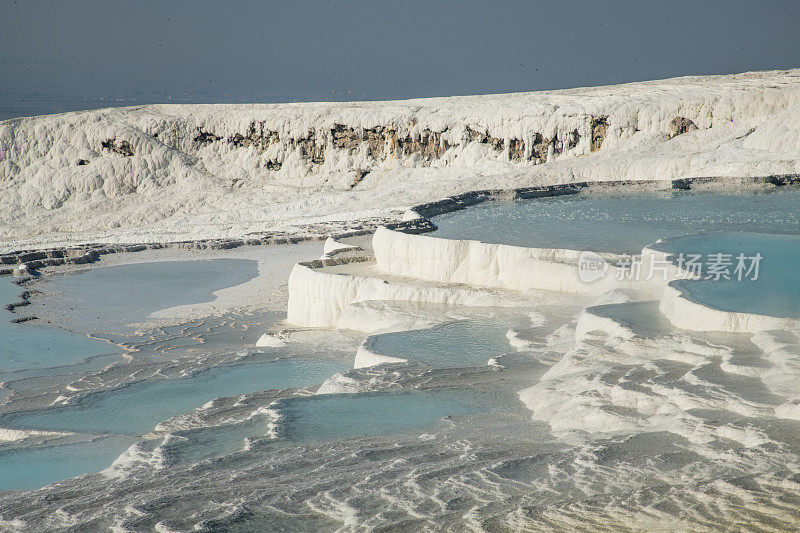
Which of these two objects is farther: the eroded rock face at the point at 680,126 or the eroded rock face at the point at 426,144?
the eroded rock face at the point at 426,144

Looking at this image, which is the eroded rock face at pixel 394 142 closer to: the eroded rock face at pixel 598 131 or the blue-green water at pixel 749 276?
the eroded rock face at pixel 598 131

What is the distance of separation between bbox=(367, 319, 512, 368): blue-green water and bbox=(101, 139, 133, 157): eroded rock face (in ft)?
75.1

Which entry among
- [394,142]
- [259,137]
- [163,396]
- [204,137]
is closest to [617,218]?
[163,396]

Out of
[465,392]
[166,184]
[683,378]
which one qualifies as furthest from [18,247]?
[683,378]

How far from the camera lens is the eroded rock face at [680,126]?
1948cm

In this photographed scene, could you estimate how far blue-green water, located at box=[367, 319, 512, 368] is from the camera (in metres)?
6.51

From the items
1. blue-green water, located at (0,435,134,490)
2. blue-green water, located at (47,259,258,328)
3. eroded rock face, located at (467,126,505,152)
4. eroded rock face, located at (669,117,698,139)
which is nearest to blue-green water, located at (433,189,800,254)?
blue-green water, located at (47,259,258,328)

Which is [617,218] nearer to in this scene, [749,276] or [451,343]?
[749,276]

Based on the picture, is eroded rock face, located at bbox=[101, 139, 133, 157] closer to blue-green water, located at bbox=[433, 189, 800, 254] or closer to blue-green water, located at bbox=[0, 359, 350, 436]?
blue-green water, located at bbox=[433, 189, 800, 254]

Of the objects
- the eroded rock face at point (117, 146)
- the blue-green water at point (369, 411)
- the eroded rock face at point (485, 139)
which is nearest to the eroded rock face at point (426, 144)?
the eroded rock face at point (485, 139)

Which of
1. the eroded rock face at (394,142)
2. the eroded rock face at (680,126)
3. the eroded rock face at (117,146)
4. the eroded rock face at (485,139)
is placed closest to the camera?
the eroded rock face at (680,126)

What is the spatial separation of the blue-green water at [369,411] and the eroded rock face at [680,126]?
16.0m

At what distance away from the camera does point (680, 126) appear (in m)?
19.6

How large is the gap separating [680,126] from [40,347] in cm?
1567
